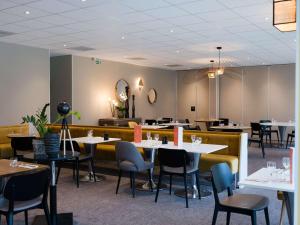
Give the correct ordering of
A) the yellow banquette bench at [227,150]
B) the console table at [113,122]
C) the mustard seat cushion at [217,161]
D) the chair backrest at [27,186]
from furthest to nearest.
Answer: the console table at [113,122] < the yellow banquette bench at [227,150] < the mustard seat cushion at [217,161] < the chair backrest at [27,186]

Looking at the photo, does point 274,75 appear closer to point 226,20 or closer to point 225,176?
point 226,20

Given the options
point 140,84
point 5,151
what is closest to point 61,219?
point 5,151

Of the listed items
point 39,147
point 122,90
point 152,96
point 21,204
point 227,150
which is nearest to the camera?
point 21,204

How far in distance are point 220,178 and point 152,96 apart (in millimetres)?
10866

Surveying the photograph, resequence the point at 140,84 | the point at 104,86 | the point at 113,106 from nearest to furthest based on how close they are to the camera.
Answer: the point at 104,86 → the point at 113,106 → the point at 140,84

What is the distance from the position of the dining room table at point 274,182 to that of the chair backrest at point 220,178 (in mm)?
300

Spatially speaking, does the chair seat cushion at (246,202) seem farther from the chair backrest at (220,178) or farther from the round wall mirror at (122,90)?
the round wall mirror at (122,90)

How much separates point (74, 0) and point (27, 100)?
15.8ft

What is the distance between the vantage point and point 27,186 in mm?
2922

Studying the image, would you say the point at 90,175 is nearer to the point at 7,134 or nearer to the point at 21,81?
the point at 7,134

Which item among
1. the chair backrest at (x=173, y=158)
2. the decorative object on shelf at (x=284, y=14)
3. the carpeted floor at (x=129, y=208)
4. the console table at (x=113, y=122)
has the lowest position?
the carpeted floor at (x=129, y=208)

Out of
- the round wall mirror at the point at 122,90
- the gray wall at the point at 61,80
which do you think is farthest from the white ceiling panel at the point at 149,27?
the round wall mirror at the point at 122,90

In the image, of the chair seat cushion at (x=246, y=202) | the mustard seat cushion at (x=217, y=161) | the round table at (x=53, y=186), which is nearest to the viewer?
the chair seat cushion at (x=246, y=202)

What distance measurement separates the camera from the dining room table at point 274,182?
2660 mm
